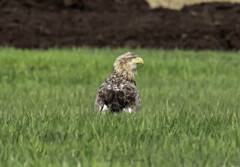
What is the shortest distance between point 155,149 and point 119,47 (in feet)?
41.2

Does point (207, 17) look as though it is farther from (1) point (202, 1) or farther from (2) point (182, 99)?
(2) point (182, 99)

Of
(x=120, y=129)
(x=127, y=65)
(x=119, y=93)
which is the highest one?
(x=127, y=65)

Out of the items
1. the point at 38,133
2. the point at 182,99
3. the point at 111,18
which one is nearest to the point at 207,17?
the point at 111,18

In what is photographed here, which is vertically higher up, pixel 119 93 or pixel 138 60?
pixel 138 60

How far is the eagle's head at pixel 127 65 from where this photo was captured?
6.86 meters

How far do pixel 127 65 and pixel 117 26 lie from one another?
12.1 m

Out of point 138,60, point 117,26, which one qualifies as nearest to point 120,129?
point 138,60

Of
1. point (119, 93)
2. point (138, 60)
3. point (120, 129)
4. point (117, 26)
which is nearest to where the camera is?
point (120, 129)

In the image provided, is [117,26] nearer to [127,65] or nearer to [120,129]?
[127,65]

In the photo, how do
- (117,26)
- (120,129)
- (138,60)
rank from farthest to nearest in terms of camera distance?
(117,26) → (138,60) → (120,129)

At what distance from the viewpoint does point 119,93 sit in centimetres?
646

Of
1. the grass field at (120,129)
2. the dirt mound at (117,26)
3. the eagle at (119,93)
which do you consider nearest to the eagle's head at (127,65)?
the eagle at (119,93)

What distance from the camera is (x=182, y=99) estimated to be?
10.2 metres

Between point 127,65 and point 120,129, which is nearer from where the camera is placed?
point 120,129
